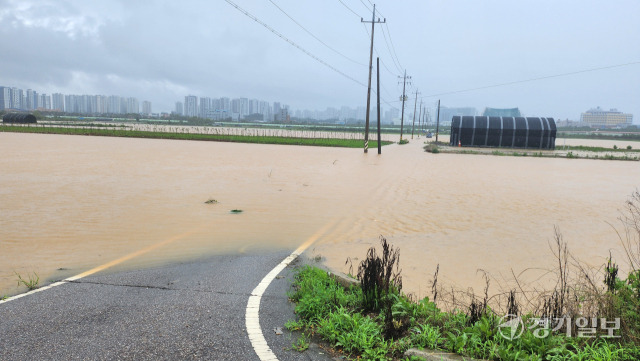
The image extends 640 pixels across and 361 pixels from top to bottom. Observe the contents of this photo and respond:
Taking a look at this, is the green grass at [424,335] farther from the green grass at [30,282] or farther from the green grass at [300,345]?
the green grass at [30,282]

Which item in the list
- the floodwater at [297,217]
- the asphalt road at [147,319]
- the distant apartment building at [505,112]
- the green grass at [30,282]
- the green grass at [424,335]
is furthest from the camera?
the distant apartment building at [505,112]

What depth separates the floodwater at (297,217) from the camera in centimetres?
740

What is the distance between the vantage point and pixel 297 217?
1097cm

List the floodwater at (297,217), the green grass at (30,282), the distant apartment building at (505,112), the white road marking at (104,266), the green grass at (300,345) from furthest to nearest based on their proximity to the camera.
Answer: the distant apartment building at (505,112)
the floodwater at (297,217)
the green grass at (30,282)
the white road marking at (104,266)
the green grass at (300,345)

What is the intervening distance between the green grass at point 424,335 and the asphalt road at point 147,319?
0.30m

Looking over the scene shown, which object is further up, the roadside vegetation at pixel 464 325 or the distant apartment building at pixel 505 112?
the distant apartment building at pixel 505 112

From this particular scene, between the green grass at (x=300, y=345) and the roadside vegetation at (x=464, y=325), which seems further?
the green grass at (x=300, y=345)

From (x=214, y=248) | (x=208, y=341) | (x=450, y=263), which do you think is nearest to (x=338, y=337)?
(x=208, y=341)

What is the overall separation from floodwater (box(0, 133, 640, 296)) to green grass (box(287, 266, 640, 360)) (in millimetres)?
1601

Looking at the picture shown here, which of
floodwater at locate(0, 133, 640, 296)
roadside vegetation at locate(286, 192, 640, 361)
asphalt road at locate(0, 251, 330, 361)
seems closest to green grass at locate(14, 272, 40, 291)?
floodwater at locate(0, 133, 640, 296)

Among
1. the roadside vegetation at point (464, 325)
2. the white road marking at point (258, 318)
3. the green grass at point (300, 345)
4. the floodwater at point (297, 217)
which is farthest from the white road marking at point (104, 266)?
the green grass at point (300, 345)

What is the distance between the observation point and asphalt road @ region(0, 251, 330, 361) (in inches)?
149

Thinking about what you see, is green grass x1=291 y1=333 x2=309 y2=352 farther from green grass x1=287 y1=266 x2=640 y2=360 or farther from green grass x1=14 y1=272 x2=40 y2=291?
green grass x1=14 y1=272 x2=40 y2=291

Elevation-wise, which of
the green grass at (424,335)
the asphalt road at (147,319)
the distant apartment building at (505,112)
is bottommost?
the asphalt road at (147,319)
